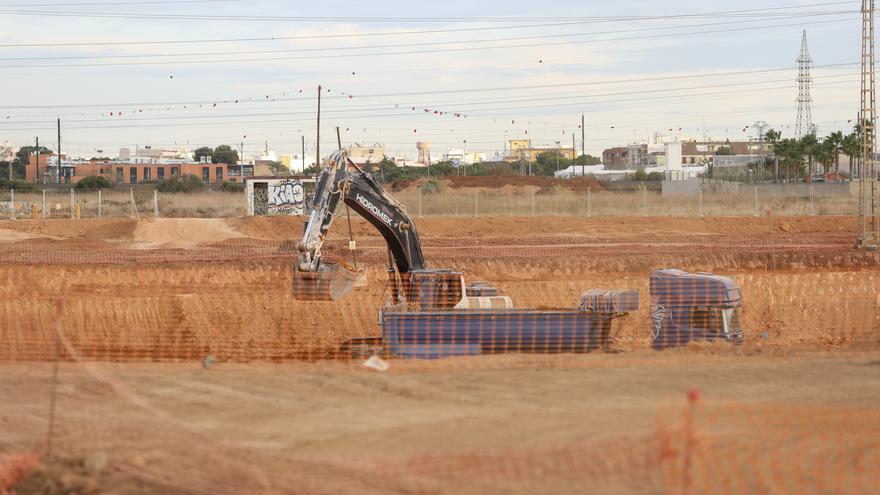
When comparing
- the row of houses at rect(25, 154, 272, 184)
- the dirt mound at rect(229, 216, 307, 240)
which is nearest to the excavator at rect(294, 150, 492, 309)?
the dirt mound at rect(229, 216, 307, 240)

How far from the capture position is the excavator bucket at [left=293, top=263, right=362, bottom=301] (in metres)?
16.1

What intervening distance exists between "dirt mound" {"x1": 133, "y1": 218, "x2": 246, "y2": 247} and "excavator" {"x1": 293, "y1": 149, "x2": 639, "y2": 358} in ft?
78.2

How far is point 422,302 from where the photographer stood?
1608 centimetres

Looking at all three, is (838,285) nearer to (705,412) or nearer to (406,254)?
(406,254)

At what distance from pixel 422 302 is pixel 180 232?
27615 mm

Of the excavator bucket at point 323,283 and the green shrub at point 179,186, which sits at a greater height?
the green shrub at point 179,186

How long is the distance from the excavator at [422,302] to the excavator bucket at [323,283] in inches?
0.6

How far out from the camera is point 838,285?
79.0 feet

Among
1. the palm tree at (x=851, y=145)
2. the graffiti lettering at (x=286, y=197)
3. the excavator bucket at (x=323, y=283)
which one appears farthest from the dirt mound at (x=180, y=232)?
the palm tree at (x=851, y=145)

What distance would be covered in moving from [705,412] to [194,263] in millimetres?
22810

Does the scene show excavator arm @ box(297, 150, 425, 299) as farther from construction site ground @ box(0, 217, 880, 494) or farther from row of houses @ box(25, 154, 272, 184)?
row of houses @ box(25, 154, 272, 184)

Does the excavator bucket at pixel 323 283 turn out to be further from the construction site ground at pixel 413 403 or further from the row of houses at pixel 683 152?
the row of houses at pixel 683 152

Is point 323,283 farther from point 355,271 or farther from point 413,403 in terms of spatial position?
point 413,403

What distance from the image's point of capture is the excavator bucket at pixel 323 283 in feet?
52.7
